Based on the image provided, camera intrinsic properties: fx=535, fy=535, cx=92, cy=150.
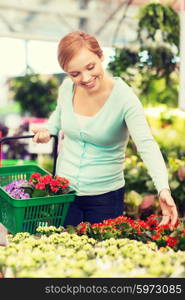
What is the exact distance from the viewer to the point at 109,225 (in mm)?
1894

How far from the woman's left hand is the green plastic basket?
0.35 meters

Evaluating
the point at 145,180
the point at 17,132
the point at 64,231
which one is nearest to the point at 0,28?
the point at 17,132

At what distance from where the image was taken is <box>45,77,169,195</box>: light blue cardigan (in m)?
2.07

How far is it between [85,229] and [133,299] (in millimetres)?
645

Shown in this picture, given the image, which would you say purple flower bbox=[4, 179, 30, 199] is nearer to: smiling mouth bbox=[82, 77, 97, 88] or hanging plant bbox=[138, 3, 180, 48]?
smiling mouth bbox=[82, 77, 97, 88]

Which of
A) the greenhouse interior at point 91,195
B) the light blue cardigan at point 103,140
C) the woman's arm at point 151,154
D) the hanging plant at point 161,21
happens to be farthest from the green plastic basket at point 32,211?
the hanging plant at point 161,21

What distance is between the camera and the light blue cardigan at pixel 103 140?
81.6 inches

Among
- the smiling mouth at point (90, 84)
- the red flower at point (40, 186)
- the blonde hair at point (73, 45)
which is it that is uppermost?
the blonde hair at point (73, 45)

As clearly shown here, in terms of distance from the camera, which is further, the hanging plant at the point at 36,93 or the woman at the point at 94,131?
the hanging plant at the point at 36,93

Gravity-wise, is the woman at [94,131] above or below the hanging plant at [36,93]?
above

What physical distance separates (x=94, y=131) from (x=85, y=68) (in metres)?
0.27

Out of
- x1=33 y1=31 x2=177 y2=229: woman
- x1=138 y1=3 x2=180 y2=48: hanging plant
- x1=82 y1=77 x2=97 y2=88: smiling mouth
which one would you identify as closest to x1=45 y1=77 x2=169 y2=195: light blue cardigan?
x1=33 y1=31 x2=177 y2=229: woman

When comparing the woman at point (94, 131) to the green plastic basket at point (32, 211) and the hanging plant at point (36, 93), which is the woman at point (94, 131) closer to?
the green plastic basket at point (32, 211)

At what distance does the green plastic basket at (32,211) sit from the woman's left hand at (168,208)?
0.35 meters
